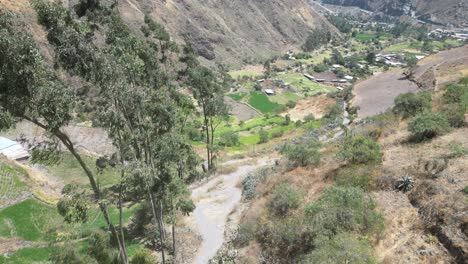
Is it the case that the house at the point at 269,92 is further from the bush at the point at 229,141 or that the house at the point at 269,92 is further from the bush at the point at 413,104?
the bush at the point at 413,104

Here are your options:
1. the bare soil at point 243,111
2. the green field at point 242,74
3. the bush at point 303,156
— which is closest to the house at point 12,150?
the bush at point 303,156

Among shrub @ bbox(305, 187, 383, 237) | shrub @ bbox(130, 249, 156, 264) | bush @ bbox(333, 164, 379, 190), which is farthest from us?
bush @ bbox(333, 164, 379, 190)

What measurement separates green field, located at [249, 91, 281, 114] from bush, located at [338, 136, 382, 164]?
5613cm

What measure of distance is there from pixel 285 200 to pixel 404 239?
7611 mm

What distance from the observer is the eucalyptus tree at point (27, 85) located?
1124 centimetres

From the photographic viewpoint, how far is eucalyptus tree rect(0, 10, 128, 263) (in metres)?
11.2

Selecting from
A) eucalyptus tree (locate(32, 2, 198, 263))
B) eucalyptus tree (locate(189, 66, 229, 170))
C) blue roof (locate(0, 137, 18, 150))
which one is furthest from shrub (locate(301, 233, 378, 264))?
blue roof (locate(0, 137, 18, 150))

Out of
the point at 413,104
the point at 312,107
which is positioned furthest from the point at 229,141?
the point at 312,107

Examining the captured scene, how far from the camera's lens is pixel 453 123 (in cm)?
2611

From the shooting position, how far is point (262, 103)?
3556 inches

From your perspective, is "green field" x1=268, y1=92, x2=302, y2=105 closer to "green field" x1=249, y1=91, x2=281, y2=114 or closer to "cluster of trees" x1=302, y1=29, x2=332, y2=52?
"green field" x1=249, y1=91, x2=281, y2=114

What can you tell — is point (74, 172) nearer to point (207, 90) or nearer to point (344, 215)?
point (207, 90)

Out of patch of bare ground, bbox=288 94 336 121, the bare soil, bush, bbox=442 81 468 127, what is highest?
bush, bbox=442 81 468 127

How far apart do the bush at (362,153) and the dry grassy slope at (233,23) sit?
86959mm
